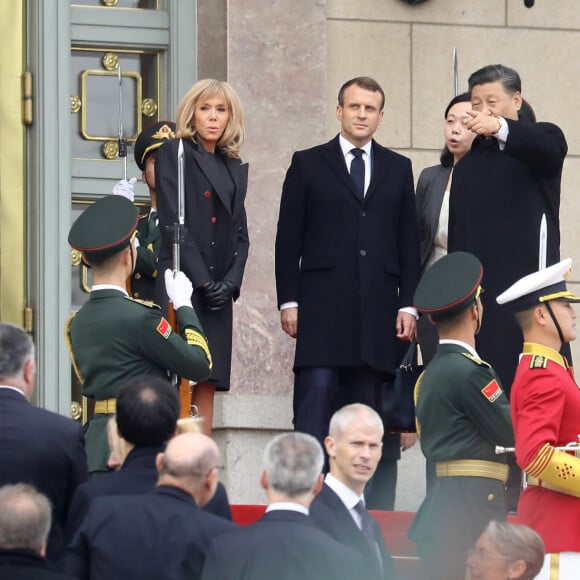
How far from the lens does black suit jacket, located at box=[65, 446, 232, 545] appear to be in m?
6.92

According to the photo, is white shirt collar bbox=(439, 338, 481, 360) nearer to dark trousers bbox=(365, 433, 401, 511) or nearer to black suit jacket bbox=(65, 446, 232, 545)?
dark trousers bbox=(365, 433, 401, 511)

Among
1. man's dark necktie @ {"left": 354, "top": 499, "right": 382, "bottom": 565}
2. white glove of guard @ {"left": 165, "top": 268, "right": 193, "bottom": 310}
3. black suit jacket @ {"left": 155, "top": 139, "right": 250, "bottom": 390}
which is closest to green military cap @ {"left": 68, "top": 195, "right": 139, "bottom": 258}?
white glove of guard @ {"left": 165, "top": 268, "right": 193, "bottom": 310}

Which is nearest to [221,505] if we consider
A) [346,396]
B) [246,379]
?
[346,396]

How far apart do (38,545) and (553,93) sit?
5.99 meters

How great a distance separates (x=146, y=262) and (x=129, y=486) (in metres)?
2.97

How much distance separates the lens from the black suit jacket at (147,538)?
6.55 m

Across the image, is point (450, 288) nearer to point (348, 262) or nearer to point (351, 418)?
point (351, 418)

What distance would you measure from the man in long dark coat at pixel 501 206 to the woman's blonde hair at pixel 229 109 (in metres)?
0.98

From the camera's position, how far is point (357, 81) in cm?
989

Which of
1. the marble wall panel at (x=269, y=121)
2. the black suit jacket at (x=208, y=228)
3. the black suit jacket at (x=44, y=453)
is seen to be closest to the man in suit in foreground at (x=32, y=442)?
the black suit jacket at (x=44, y=453)

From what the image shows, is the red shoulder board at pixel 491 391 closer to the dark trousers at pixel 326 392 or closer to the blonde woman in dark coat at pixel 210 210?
the dark trousers at pixel 326 392

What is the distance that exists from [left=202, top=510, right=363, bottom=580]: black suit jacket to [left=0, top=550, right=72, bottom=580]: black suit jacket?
1.54 ft

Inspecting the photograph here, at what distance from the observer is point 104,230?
8.39m

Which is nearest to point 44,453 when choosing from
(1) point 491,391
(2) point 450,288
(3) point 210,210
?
(1) point 491,391
